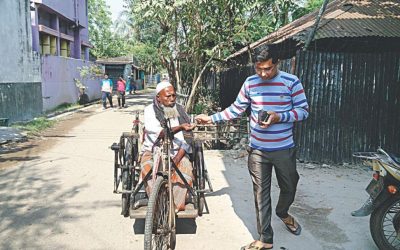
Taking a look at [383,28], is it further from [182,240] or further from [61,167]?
[61,167]

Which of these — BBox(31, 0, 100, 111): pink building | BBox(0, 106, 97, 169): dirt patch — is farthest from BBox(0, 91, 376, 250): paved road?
BBox(31, 0, 100, 111): pink building

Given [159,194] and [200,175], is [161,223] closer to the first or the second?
[159,194]

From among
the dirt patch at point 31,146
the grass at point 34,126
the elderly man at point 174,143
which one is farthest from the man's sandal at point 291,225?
the grass at point 34,126

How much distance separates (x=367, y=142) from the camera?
6938mm

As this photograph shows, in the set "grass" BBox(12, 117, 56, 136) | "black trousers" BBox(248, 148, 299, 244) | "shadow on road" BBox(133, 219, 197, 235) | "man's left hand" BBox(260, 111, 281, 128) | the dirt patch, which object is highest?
"man's left hand" BBox(260, 111, 281, 128)

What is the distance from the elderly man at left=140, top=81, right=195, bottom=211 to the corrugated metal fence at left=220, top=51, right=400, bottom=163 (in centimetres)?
363

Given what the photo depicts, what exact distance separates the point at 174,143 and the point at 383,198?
7.01 ft

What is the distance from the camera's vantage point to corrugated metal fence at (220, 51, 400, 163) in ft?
22.2

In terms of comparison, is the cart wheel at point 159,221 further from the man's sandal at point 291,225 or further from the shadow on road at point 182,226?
the man's sandal at point 291,225

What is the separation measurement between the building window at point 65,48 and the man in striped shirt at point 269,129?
1944cm

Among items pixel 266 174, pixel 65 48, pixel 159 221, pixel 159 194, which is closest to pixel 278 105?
pixel 266 174

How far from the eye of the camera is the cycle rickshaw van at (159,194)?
10.0 feet

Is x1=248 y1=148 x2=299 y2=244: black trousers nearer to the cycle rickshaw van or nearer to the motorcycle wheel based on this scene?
the cycle rickshaw van

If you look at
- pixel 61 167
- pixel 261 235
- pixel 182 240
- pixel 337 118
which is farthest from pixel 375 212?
pixel 61 167
